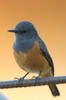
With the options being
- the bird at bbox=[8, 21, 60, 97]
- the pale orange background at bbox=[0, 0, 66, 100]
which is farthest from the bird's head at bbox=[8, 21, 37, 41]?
the pale orange background at bbox=[0, 0, 66, 100]

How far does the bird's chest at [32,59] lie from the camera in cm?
262

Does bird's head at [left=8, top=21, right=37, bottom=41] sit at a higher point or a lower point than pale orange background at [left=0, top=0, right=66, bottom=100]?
higher

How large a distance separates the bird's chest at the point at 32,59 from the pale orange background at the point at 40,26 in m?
1.37

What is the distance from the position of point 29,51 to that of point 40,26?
4.87 feet

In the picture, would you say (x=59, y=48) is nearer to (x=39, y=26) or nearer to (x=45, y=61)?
(x=39, y=26)

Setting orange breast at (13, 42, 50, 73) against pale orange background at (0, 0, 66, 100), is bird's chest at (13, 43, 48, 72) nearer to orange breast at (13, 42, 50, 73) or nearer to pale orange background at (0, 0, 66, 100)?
orange breast at (13, 42, 50, 73)

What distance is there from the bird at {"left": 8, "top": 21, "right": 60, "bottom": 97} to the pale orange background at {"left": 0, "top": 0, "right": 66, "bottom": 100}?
1.33 meters

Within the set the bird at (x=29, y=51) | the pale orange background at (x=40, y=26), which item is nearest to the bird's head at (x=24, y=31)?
the bird at (x=29, y=51)

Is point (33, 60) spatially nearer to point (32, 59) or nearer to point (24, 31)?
point (32, 59)

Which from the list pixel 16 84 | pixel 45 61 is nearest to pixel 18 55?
pixel 45 61

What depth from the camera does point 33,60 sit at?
8.62 ft

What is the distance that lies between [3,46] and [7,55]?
98 mm

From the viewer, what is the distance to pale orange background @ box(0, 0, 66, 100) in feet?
13.4

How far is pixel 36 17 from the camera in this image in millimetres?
4102
